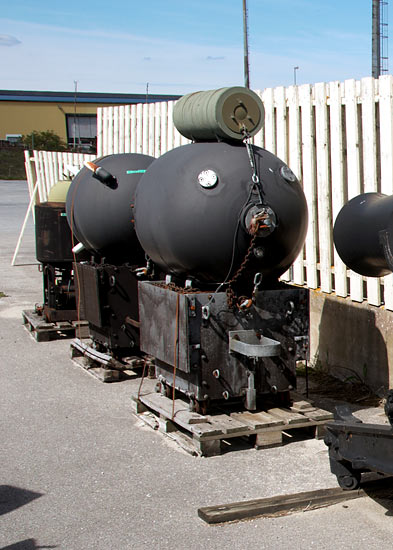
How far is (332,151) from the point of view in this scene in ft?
25.2

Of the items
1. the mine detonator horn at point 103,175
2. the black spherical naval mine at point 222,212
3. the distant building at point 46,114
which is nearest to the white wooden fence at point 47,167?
the mine detonator horn at point 103,175

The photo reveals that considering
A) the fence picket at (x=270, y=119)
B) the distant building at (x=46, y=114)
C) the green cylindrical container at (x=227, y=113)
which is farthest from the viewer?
the distant building at (x=46, y=114)

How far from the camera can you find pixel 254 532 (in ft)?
14.3

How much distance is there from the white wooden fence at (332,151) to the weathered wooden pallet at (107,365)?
6.03ft

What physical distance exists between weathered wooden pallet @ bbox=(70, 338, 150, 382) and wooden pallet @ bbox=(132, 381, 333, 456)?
4.74 feet

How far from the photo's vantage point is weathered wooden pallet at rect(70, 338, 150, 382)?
777 centimetres

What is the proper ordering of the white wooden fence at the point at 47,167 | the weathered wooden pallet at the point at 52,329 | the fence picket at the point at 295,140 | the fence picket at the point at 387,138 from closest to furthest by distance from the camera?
the fence picket at the point at 387,138, the fence picket at the point at 295,140, the weathered wooden pallet at the point at 52,329, the white wooden fence at the point at 47,167

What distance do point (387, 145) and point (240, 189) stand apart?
1.81 meters

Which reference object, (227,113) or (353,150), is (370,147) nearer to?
(353,150)

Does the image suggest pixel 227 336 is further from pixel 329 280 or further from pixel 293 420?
pixel 329 280

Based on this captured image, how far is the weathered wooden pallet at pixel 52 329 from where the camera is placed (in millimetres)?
9616

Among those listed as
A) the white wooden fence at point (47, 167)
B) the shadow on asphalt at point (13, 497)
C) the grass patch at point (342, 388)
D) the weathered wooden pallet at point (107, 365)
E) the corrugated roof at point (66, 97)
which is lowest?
the shadow on asphalt at point (13, 497)

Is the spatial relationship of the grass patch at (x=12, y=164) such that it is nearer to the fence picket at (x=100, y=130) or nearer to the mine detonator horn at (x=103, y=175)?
the fence picket at (x=100, y=130)

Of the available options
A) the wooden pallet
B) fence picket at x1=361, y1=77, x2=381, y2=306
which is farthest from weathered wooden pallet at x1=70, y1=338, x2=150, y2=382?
fence picket at x1=361, y1=77, x2=381, y2=306
